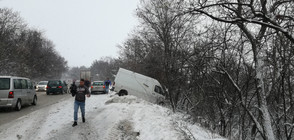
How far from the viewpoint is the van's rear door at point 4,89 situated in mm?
11617

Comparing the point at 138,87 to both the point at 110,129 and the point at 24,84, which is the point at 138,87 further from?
the point at 110,129

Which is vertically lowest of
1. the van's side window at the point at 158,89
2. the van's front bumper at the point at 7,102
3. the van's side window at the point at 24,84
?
the van's front bumper at the point at 7,102

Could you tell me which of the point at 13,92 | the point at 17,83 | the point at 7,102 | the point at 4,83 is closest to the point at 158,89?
the point at 17,83

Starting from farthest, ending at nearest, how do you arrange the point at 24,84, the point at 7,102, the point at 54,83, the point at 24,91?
the point at 54,83
the point at 24,84
the point at 24,91
the point at 7,102

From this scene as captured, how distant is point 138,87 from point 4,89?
31.6ft

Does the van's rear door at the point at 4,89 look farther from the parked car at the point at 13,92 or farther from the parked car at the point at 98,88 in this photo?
the parked car at the point at 98,88

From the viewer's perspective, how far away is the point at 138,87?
18.9 meters

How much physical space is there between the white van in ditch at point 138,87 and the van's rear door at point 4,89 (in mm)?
8484

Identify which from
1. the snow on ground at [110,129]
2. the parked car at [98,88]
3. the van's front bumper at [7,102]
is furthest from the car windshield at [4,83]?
the parked car at [98,88]

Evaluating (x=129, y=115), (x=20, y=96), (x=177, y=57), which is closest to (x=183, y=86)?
(x=177, y=57)

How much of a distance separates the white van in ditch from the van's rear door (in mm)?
8484

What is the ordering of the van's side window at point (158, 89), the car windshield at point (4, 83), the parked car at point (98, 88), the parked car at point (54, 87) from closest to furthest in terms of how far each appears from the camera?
the car windshield at point (4, 83) → the van's side window at point (158, 89) → the parked car at point (54, 87) → the parked car at point (98, 88)

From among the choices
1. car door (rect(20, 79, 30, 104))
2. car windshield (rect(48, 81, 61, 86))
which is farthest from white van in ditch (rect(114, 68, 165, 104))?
car windshield (rect(48, 81, 61, 86))

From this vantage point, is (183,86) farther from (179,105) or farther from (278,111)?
(278,111)
